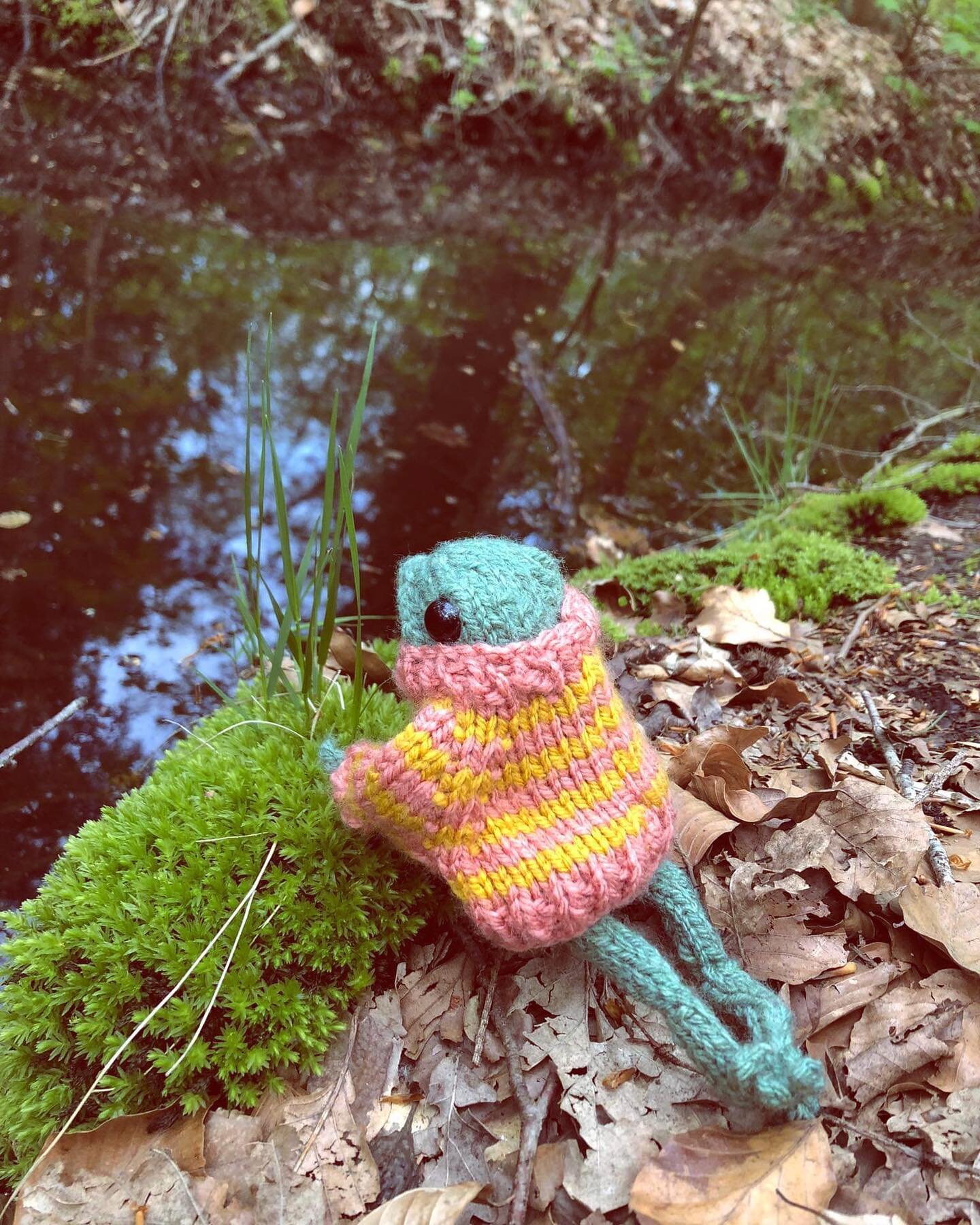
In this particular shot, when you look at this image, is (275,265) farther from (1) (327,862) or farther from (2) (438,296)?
(1) (327,862)

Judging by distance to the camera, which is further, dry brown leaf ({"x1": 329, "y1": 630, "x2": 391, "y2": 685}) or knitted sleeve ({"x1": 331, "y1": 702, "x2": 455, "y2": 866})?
dry brown leaf ({"x1": 329, "y1": 630, "x2": 391, "y2": 685})

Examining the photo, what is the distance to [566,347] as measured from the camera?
5.95m

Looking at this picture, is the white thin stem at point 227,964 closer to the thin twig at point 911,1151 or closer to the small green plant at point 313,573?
the small green plant at point 313,573

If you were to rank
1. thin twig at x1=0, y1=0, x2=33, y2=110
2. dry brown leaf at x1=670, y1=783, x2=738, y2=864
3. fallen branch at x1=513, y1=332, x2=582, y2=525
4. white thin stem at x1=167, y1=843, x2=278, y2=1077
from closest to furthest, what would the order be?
white thin stem at x1=167, y1=843, x2=278, y2=1077 → dry brown leaf at x1=670, y1=783, x2=738, y2=864 → fallen branch at x1=513, y1=332, x2=582, y2=525 → thin twig at x1=0, y1=0, x2=33, y2=110

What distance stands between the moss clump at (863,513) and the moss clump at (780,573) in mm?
301

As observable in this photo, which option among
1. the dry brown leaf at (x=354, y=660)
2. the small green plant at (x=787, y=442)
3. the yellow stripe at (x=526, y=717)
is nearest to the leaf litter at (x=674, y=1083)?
the yellow stripe at (x=526, y=717)

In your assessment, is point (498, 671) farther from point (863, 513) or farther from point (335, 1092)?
point (863, 513)

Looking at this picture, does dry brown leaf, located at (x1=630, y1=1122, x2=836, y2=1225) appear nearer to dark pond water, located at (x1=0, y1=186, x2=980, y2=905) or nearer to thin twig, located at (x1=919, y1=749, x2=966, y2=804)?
thin twig, located at (x1=919, y1=749, x2=966, y2=804)

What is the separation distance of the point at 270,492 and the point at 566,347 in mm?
2633

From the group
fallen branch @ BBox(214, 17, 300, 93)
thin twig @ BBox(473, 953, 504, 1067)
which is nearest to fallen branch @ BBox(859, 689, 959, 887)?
thin twig @ BBox(473, 953, 504, 1067)

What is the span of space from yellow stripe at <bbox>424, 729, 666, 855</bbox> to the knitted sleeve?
54 mm

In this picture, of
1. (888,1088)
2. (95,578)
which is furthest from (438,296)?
(888,1088)

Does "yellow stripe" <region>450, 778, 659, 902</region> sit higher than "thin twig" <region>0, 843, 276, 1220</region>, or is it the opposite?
"yellow stripe" <region>450, 778, 659, 902</region>

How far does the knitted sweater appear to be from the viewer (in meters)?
1.60
